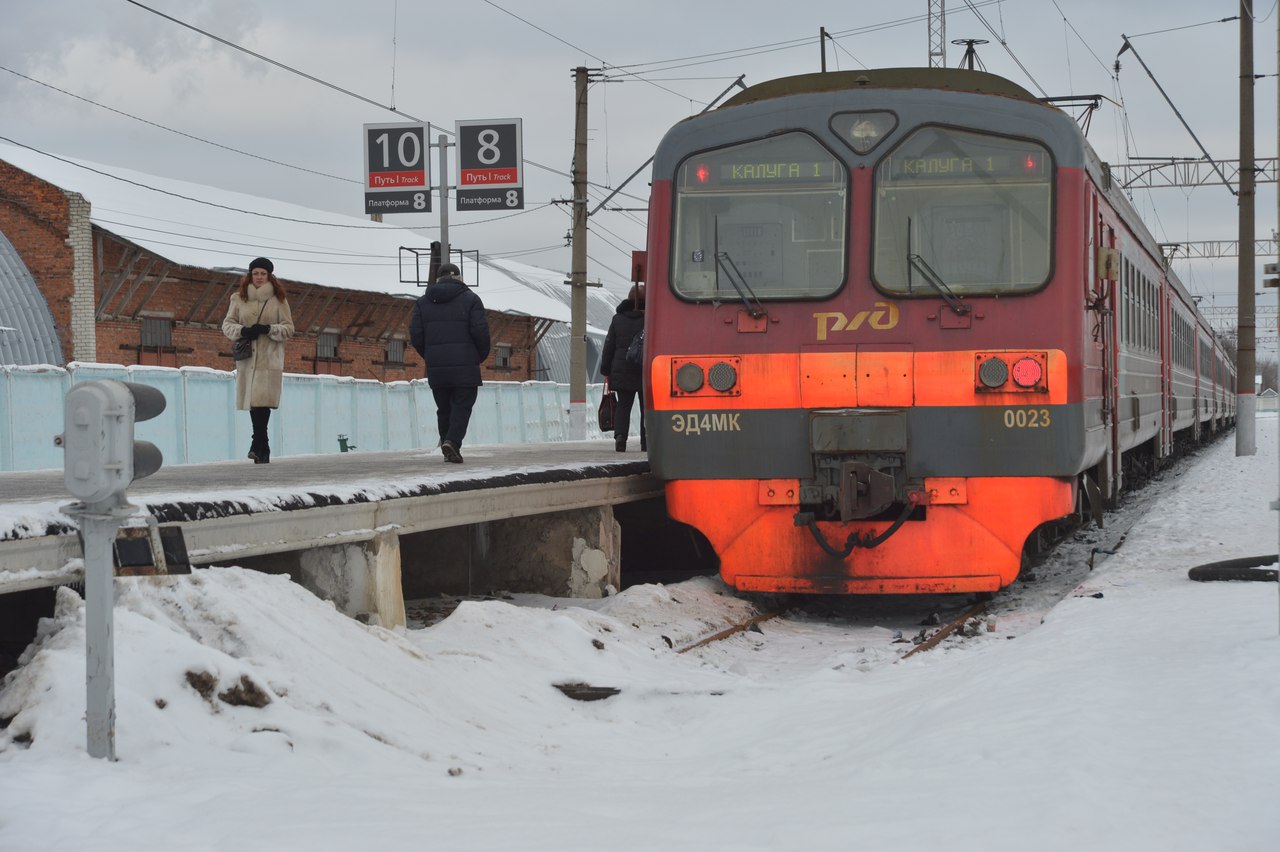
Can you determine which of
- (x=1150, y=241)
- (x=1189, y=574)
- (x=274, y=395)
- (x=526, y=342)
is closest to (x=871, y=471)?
(x=1189, y=574)

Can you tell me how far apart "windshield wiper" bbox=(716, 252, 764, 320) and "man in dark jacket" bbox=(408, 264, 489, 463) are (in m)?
2.54

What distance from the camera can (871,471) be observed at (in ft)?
28.0

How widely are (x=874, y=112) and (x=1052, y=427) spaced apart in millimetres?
2128

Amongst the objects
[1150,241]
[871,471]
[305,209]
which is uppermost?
[305,209]

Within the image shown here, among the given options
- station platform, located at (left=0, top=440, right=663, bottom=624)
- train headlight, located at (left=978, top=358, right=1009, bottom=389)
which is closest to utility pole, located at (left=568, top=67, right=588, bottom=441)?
station platform, located at (left=0, top=440, right=663, bottom=624)

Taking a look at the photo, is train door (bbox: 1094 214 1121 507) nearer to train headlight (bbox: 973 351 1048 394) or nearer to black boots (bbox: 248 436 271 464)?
train headlight (bbox: 973 351 1048 394)

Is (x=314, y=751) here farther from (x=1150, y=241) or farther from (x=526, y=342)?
(x=526, y=342)

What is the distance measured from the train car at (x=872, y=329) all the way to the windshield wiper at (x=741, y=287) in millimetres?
12

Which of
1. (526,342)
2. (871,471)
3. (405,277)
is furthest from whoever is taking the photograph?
(526,342)

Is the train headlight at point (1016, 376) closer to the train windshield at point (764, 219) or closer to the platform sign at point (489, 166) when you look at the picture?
the train windshield at point (764, 219)

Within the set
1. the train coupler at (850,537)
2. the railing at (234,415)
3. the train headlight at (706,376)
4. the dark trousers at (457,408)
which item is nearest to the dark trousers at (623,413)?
the dark trousers at (457,408)

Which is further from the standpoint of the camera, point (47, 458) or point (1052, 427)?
point (47, 458)

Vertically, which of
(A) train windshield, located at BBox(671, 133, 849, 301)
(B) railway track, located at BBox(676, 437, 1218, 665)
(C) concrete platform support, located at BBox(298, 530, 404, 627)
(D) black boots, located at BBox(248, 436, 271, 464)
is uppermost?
(A) train windshield, located at BBox(671, 133, 849, 301)

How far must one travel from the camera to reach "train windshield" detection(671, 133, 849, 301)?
9.02 meters
